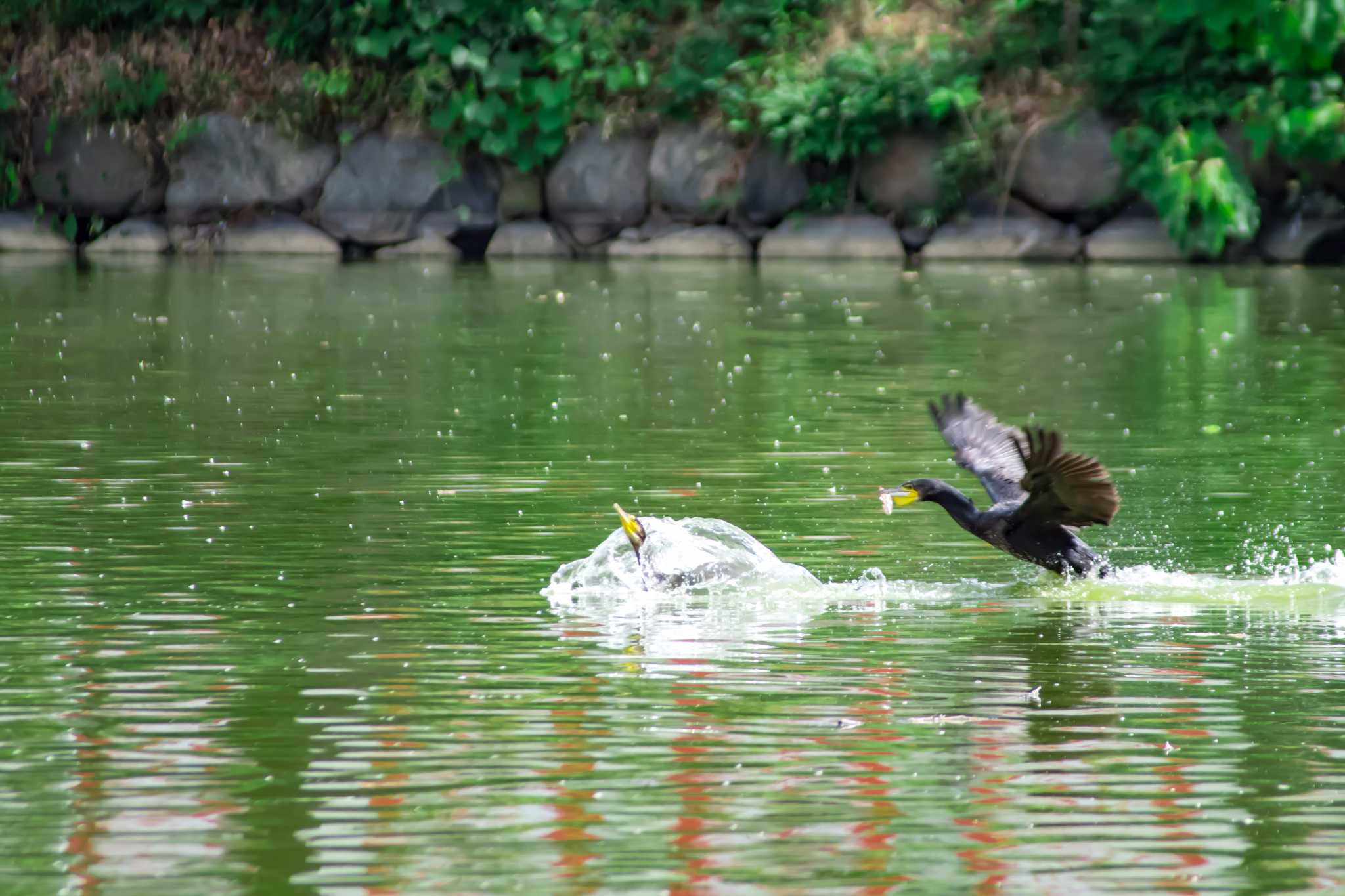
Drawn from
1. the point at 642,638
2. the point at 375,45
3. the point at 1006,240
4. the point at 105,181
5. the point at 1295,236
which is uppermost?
the point at 375,45

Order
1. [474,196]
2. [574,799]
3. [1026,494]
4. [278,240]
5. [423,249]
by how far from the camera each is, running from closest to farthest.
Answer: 1. [574,799]
2. [1026,494]
3. [423,249]
4. [278,240]
5. [474,196]

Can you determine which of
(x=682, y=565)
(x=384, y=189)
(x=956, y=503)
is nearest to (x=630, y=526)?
(x=682, y=565)

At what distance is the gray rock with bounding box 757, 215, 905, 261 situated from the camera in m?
23.9

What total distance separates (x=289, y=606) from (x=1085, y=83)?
1865cm

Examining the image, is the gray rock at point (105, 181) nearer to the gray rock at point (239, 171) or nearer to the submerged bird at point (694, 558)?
the gray rock at point (239, 171)

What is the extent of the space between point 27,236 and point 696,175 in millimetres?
7934

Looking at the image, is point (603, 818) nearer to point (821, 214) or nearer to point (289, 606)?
point (289, 606)

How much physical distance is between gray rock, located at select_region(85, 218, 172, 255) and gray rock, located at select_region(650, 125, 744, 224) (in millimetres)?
5755

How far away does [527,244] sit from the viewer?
2486cm

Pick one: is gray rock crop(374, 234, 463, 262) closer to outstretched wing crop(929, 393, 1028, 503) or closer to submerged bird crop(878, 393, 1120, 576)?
outstretched wing crop(929, 393, 1028, 503)

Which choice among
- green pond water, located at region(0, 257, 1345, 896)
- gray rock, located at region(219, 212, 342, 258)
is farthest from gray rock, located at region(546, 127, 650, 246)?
green pond water, located at region(0, 257, 1345, 896)

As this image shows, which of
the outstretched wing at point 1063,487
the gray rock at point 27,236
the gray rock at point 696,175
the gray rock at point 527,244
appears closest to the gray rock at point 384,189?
the gray rock at point 527,244

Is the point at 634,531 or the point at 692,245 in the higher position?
the point at 692,245

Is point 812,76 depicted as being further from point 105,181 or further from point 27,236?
point 27,236
